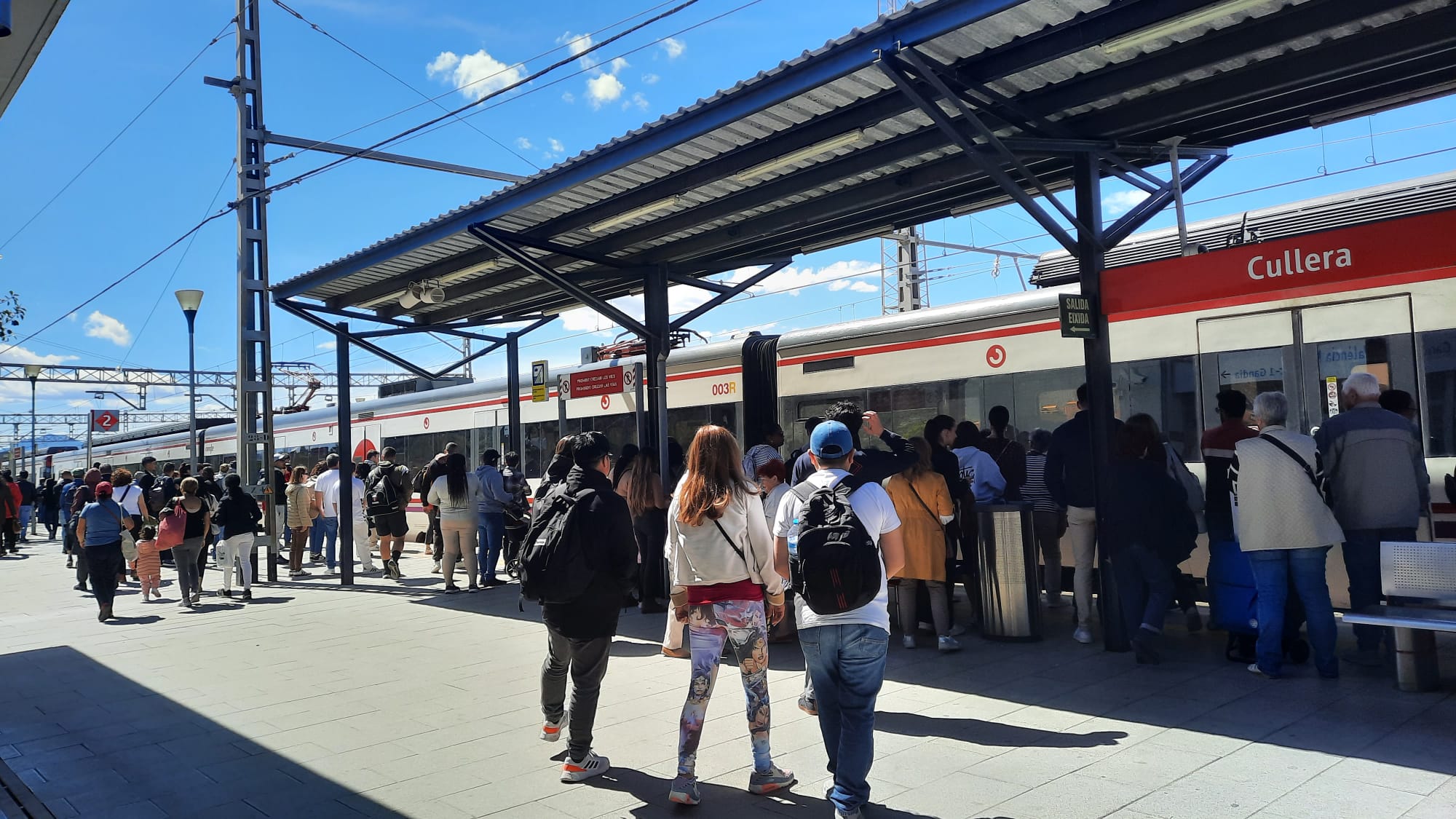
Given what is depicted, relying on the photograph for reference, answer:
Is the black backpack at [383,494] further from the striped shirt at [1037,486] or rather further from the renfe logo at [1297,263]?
the renfe logo at [1297,263]

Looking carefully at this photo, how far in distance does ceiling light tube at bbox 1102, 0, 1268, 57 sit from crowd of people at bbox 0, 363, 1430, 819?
7.61 feet

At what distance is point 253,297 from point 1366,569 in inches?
515

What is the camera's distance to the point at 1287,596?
6.14 m

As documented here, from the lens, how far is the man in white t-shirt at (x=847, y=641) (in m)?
3.96

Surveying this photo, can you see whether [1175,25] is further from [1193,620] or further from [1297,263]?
[1193,620]

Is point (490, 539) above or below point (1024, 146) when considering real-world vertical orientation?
below

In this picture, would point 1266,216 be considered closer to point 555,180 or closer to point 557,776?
point 555,180

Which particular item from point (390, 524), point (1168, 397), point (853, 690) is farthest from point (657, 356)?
point (853, 690)

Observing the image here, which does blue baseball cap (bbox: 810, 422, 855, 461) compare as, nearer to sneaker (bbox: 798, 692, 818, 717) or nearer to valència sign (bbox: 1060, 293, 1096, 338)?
sneaker (bbox: 798, 692, 818, 717)

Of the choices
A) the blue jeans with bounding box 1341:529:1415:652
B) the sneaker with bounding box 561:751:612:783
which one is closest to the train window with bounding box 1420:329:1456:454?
the blue jeans with bounding box 1341:529:1415:652

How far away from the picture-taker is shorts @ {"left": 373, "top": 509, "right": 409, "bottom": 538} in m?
13.1

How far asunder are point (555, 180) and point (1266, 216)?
20.4 feet

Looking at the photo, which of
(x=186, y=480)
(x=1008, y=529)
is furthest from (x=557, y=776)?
(x=186, y=480)

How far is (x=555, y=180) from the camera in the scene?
27.8 feet
